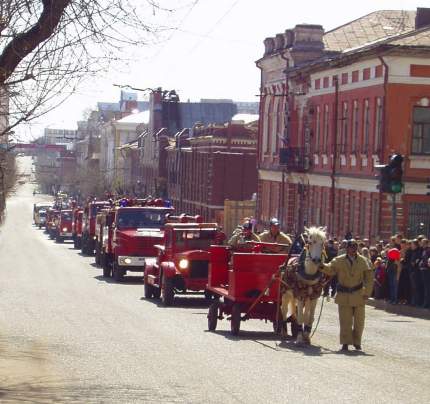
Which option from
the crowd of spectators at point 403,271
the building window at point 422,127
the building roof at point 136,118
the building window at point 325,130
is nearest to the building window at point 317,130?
the building window at point 325,130

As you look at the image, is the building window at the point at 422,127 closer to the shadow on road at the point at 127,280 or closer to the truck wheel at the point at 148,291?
the shadow on road at the point at 127,280

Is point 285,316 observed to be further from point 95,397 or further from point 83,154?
point 83,154

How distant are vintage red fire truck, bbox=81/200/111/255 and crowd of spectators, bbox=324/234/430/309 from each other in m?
26.5

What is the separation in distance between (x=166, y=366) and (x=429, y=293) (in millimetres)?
14221

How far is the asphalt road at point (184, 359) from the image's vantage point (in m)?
15.0

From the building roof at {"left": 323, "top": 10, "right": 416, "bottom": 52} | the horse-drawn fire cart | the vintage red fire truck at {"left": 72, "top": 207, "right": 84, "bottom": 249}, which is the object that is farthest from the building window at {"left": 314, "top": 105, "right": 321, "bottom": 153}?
the horse-drawn fire cart

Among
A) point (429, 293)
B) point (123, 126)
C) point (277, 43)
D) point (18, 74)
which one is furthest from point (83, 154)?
point (18, 74)

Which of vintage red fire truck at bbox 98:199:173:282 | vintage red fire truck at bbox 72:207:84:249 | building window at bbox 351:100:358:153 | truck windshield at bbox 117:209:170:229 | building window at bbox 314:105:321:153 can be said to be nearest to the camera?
vintage red fire truck at bbox 98:199:173:282

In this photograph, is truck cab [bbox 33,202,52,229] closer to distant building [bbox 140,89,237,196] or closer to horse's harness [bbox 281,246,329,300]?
distant building [bbox 140,89,237,196]

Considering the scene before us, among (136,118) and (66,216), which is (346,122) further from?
(136,118)

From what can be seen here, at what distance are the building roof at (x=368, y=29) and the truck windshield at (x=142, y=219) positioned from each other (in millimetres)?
22698

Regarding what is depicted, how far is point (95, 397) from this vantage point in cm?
1439

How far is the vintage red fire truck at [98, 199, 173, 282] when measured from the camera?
41.2 m

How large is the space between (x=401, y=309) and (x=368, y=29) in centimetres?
3459
